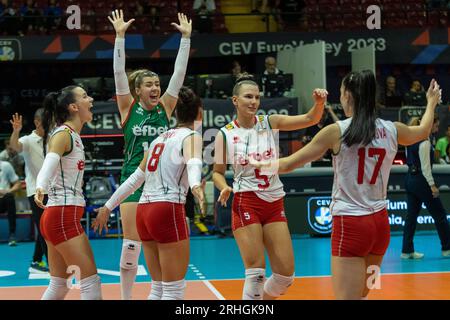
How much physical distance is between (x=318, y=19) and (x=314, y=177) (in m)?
7.17

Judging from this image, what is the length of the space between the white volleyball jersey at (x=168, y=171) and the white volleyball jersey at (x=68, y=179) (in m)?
0.58

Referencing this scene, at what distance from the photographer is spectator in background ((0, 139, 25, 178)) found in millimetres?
15384

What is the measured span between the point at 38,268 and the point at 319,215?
5.42 metres

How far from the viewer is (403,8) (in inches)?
827

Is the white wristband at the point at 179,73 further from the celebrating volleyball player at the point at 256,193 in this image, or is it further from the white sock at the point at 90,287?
the white sock at the point at 90,287

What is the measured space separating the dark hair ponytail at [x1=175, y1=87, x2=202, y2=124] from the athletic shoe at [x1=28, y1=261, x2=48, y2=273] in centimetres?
541

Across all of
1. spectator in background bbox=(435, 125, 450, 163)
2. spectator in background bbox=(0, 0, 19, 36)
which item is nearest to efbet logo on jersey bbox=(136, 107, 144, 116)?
spectator in background bbox=(435, 125, 450, 163)

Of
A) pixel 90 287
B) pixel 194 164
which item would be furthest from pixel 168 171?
pixel 90 287

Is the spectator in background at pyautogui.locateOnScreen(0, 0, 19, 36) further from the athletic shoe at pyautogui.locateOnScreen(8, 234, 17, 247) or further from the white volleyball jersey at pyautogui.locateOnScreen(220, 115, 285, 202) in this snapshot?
the white volleyball jersey at pyautogui.locateOnScreen(220, 115, 285, 202)

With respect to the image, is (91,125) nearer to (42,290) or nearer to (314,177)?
(314,177)

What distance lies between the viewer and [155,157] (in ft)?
20.0

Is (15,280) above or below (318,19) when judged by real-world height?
below

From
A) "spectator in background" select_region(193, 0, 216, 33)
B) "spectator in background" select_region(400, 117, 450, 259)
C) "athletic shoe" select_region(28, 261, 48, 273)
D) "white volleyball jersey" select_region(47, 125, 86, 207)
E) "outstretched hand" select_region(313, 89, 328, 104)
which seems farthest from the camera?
"spectator in background" select_region(193, 0, 216, 33)
